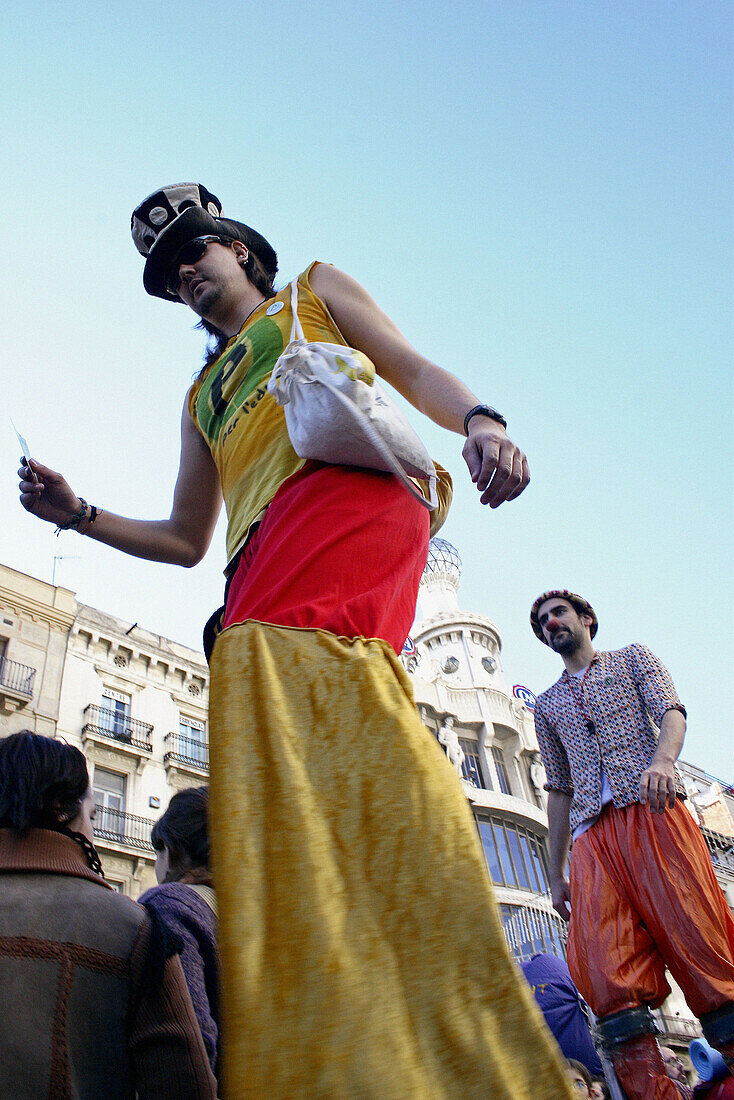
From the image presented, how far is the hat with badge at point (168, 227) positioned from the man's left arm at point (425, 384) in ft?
1.46

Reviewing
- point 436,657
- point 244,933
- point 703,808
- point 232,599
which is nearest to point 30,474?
point 232,599

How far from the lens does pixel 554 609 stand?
447 cm

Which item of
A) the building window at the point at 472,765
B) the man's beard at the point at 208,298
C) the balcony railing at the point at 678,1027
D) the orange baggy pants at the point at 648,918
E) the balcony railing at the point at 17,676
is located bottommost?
the orange baggy pants at the point at 648,918

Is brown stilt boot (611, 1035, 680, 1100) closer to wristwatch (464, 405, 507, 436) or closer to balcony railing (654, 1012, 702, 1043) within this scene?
wristwatch (464, 405, 507, 436)

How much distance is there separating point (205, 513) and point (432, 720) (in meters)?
28.9

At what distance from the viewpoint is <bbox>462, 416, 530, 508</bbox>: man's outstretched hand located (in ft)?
5.11

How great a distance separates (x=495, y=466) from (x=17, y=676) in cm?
2144

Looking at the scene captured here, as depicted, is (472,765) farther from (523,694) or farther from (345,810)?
(345,810)

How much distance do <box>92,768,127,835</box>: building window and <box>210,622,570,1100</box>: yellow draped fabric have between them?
20137 mm

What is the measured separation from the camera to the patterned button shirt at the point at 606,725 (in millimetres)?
3662

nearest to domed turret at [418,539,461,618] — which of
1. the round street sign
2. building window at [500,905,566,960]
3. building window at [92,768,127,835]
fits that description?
the round street sign

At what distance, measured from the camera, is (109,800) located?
20781 mm

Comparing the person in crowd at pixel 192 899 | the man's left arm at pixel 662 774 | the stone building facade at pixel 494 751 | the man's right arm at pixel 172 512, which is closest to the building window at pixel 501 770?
the stone building facade at pixel 494 751

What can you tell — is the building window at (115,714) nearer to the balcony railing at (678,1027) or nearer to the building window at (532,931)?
the building window at (532,931)
